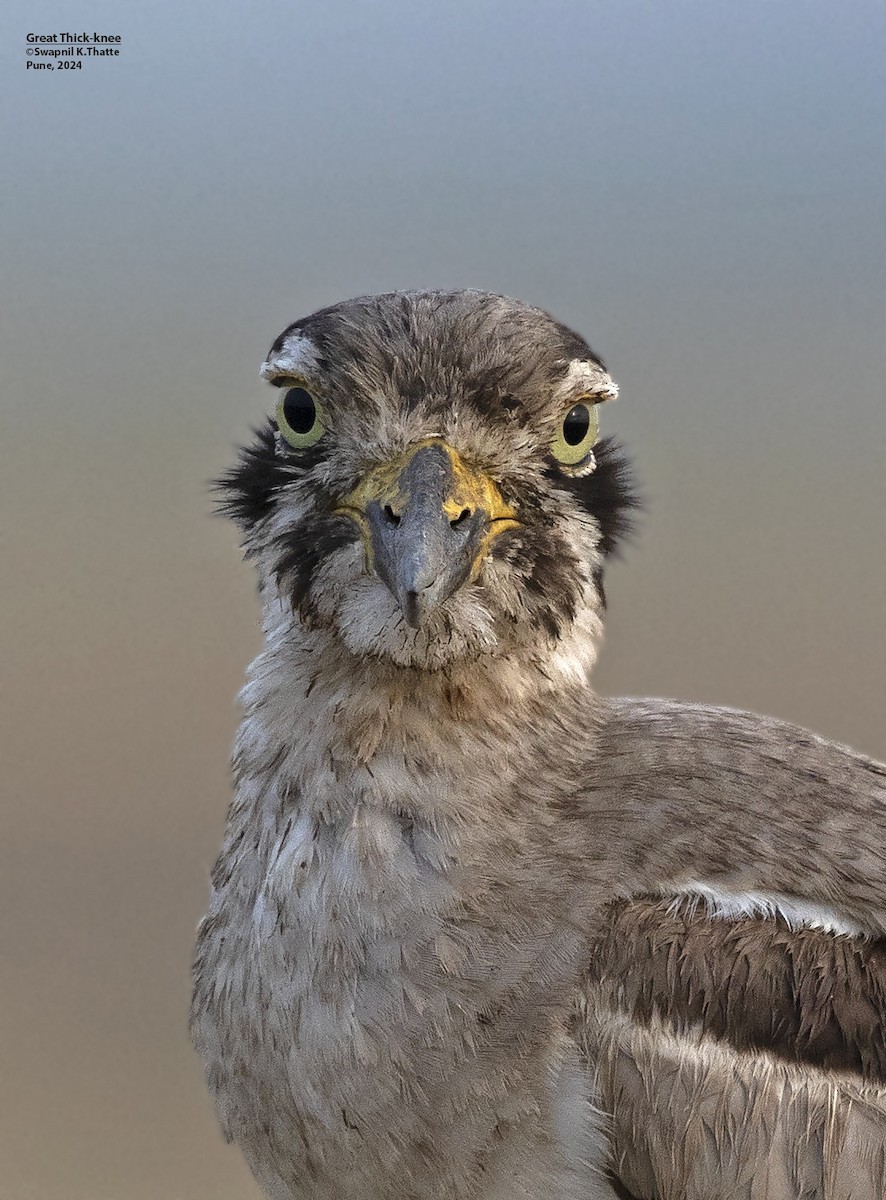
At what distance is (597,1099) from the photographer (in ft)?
9.80

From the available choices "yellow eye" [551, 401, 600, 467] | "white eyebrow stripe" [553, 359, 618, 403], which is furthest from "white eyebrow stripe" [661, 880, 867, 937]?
"white eyebrow stripe" [553, 359, 618, 403]

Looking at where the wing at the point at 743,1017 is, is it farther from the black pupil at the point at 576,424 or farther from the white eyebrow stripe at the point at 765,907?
the black pupil at the point at 576,424

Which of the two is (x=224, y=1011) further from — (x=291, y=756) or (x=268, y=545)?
(x=268, y=545)

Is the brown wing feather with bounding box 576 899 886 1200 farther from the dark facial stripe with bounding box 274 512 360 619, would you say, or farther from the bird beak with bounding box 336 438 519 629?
the dark facial stripe with bounding box 274 512 360 619

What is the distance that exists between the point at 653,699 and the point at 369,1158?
5.09 feet

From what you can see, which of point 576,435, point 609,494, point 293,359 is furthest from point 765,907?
point 293,359

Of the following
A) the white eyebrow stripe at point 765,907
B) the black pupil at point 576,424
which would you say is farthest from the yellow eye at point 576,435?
the white eyebrow stripe at point 765,907

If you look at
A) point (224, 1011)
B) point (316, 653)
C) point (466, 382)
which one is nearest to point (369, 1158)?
point (224, 1011)

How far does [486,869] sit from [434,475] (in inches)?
36.4

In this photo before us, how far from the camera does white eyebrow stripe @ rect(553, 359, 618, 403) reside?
10.7 ft

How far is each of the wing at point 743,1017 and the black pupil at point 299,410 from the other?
114 centimetres

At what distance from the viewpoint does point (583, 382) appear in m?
3.31

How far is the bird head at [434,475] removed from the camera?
3.02 meters

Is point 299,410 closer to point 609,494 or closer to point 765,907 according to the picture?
point 609,494
